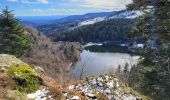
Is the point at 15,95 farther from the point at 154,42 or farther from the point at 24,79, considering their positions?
the point at 154,42

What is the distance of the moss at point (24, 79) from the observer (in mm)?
13141

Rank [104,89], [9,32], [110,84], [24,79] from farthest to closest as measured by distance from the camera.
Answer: [9,32] < [110,84] < [104,89] < [24,79]

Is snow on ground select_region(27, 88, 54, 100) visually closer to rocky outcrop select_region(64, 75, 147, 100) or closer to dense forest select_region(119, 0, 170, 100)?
rocky outcrop select_region(64, 75, 147, 100)

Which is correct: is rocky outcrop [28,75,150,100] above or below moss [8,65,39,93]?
below

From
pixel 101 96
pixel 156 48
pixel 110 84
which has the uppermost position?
pixel 110 84

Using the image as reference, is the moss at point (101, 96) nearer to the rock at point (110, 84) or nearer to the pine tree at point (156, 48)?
the rock at point (110, 84)

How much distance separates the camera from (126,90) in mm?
14156

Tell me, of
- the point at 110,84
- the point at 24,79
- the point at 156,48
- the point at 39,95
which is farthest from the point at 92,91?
the point at 156,48

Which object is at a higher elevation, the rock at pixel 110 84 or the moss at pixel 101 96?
the rock at pixel 110 84

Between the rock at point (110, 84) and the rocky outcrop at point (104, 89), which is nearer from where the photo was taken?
the rocky outcrop at point (104, 89)

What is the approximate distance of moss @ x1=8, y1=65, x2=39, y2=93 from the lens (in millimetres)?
13141

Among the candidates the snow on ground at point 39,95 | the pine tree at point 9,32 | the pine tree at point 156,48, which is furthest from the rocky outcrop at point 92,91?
the pine tree at point 9,32

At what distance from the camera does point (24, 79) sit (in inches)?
523

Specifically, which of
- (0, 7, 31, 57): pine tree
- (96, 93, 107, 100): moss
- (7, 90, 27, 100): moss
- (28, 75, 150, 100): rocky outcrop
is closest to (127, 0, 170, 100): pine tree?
(28, 75, 150, 100): rocky outcrop
